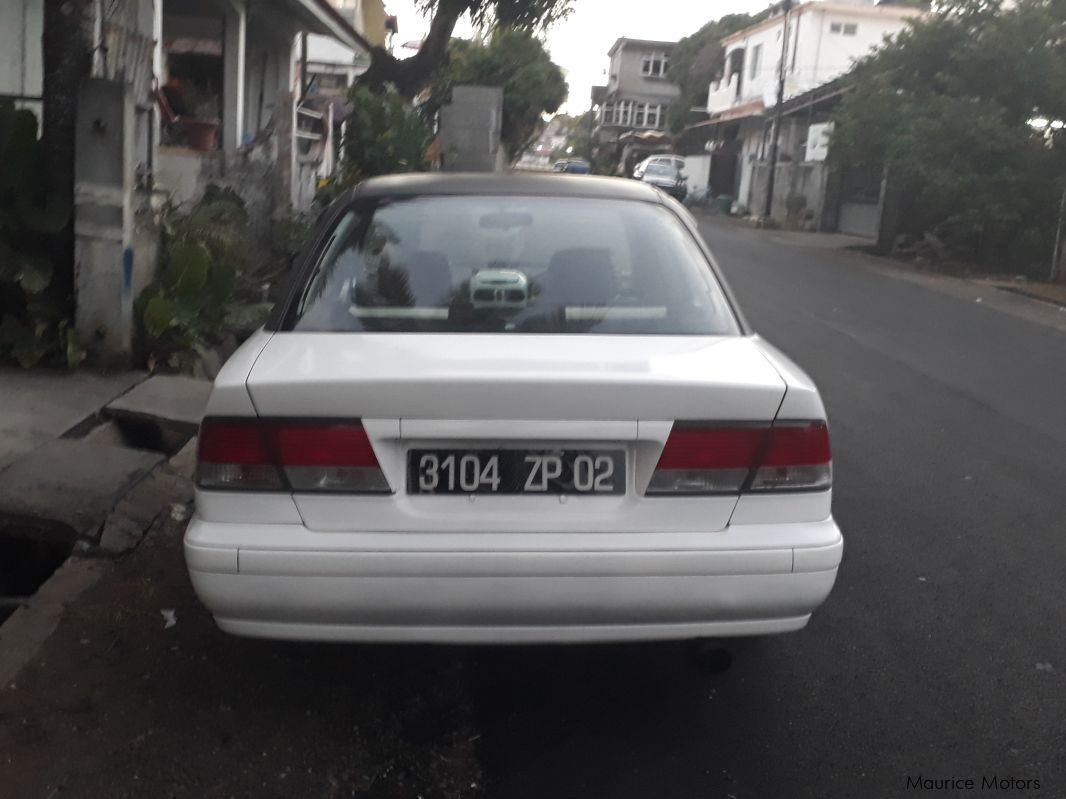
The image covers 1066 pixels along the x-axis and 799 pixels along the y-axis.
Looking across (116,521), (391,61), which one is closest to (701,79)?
(391,61)

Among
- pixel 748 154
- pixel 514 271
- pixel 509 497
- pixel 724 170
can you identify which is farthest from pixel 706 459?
pixel 724 170

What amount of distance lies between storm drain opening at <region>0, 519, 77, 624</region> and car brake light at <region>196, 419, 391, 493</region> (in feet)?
6.52

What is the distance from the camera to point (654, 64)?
241ft

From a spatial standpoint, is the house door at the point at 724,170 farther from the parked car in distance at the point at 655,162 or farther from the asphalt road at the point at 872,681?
the asphalt road at the point at 872,681

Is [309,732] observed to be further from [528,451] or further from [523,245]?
[523,245]

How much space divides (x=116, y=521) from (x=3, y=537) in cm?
50

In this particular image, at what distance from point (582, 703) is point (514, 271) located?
138cm

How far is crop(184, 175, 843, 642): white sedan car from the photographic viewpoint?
3.04m

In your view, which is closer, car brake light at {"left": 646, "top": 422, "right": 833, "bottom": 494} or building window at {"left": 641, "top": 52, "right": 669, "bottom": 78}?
car brake light at {"left": 646, "top": 422, "right": 833, "bottom": 494}

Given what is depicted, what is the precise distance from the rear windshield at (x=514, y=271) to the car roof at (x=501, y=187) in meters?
0.04

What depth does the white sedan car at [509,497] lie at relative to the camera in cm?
304

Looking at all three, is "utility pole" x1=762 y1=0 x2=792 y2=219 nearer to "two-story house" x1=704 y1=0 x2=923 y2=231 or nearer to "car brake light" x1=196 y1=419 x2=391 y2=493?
"two-story house" x1=704 y1=0 x2=923 y2=231

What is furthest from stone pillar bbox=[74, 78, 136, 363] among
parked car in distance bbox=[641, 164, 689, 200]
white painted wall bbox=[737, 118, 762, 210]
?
white painted wall bbox=[737, 118, 762, 210]

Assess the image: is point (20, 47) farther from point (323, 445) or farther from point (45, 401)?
point (323, 445)
